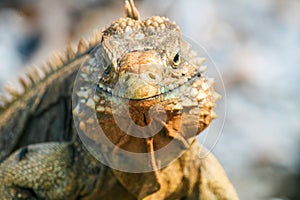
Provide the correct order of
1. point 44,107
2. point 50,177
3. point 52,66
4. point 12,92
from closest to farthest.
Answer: point 50,177 → point 44,107 → point 52,66 → point 12,92

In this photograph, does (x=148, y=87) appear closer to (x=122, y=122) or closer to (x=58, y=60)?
(x=122, y=122)

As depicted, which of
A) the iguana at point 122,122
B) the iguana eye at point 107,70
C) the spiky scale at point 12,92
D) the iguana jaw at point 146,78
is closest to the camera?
the iguana jaw at point 146,78

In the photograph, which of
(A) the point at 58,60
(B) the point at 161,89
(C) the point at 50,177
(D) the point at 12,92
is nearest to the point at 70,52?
(A) the point at 58,60

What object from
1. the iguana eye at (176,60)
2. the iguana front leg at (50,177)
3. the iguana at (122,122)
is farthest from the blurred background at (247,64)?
the iguana eye at (176,60)

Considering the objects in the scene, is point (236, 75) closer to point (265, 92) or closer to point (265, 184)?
point (265, 92)

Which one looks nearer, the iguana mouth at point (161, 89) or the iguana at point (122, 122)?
the iguana mouth at point (161, 89)

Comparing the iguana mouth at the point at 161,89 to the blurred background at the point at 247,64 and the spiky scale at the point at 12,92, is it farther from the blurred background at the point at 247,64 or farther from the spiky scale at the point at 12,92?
the blurred background at the point at 247,64

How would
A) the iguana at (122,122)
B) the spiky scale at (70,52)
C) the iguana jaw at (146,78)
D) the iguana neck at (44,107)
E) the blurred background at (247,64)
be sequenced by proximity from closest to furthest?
the iguana jaw at (146,78)
the iguana at (122,122)
the iguana neck at (44,107)
the spiky scale at (70,52)
the blurred background at (247,64)
